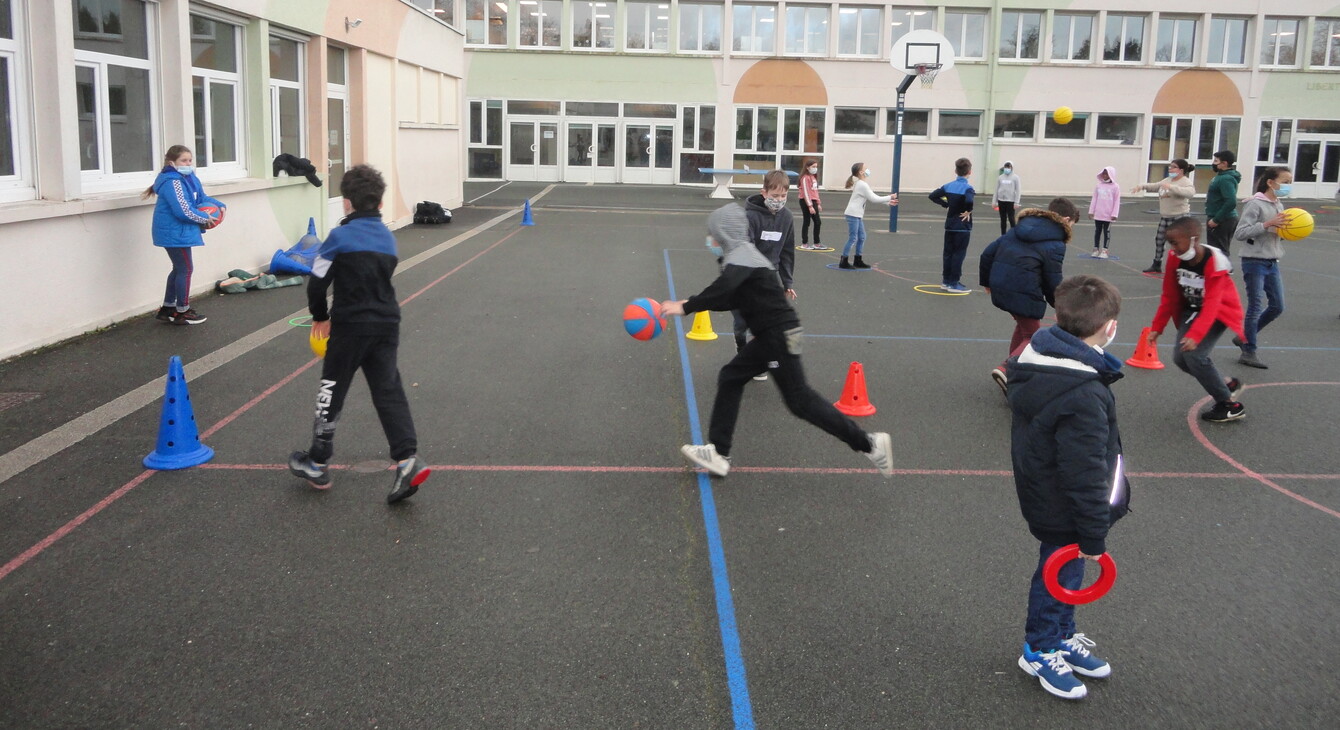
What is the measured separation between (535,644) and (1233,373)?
25.8ft

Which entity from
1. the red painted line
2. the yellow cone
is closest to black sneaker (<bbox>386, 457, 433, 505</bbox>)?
the red painted line

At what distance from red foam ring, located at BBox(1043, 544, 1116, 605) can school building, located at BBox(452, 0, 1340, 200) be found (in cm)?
3741

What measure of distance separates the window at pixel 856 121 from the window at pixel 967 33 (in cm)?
391

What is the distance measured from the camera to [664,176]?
4116 centimetres

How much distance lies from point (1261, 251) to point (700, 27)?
32.6 m

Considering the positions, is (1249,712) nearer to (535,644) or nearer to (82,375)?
(535,644)

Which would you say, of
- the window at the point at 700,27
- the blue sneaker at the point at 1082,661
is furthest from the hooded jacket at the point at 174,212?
the window at the point at 700,27

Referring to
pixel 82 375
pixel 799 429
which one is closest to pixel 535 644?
pixel 799 429

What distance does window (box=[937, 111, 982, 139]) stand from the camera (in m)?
40.1

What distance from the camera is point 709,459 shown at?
A: 20.9 ft

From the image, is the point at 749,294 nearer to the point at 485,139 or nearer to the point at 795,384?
the point at 795,384

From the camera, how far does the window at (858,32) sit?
39.8 metres

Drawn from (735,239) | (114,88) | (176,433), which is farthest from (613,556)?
(114,88)

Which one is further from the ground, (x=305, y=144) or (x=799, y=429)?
(x=305, y=144)
